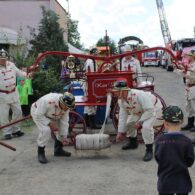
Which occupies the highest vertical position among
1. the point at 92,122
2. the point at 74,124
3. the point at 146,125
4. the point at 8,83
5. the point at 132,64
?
the point at 132,64

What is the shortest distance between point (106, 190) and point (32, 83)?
727cm

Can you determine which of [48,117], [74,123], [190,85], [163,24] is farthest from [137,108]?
[163,24]

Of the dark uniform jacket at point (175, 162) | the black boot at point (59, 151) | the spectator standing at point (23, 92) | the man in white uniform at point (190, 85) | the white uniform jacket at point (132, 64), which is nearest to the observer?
the dark uniform jacket at point (175, 162)

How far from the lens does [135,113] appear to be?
7793 millimetres

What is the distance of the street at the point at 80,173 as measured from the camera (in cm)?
597

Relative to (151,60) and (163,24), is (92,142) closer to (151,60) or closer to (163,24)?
(151,60)

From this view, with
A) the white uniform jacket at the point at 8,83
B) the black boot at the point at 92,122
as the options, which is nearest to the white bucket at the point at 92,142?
the black boot at the point at 92,122

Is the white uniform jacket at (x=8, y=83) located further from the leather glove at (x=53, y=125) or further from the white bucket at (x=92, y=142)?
the white bucket at (x=92, y=142)

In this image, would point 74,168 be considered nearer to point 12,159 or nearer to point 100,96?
point 12,159

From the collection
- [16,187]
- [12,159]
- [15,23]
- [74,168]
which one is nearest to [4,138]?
[12,159]

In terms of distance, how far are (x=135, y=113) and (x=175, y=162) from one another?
3838mm

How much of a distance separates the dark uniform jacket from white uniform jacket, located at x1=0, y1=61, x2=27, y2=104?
5.97 meters

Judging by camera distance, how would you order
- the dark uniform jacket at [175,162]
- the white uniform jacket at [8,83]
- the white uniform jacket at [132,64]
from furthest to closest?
the white uniform jacket at [132,64], the white uniform jacket at [8,83], the dark uniform jacket at [175,162]

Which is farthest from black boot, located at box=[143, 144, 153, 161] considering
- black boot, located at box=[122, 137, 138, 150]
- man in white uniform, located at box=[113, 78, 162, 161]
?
black boot, located at box=[122, 137, 138, 150]
